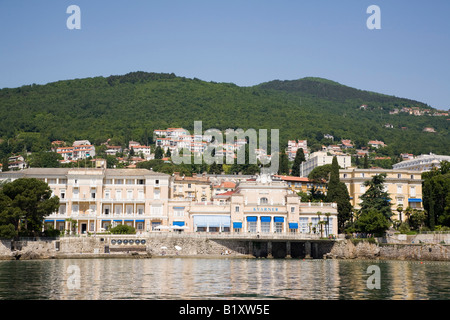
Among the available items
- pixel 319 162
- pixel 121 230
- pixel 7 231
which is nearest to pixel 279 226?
pixel 121 230

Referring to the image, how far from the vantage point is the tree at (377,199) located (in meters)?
72.9

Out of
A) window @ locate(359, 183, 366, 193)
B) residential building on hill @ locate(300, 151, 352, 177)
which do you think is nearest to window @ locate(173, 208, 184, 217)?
window @ locate(359, 183, 366, 193)

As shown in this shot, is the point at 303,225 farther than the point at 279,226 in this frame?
Yes

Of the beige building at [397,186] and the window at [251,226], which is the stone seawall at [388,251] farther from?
the beige building at [397,186]

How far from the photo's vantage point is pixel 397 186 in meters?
83.2

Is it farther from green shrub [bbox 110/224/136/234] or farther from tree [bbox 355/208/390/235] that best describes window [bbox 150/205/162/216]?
tree [bbox 355/208/390/235]

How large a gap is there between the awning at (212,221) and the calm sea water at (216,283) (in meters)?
25.4

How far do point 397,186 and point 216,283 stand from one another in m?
54.0

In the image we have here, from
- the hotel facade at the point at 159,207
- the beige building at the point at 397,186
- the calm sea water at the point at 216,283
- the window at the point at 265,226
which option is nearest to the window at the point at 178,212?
the hotel facade at the point at 159,207

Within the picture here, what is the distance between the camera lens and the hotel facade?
7306 centimetres

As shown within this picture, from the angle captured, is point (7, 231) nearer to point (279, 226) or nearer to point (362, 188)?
point (279, 226)

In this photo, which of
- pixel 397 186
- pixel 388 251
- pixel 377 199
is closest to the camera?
pixel 388 251
